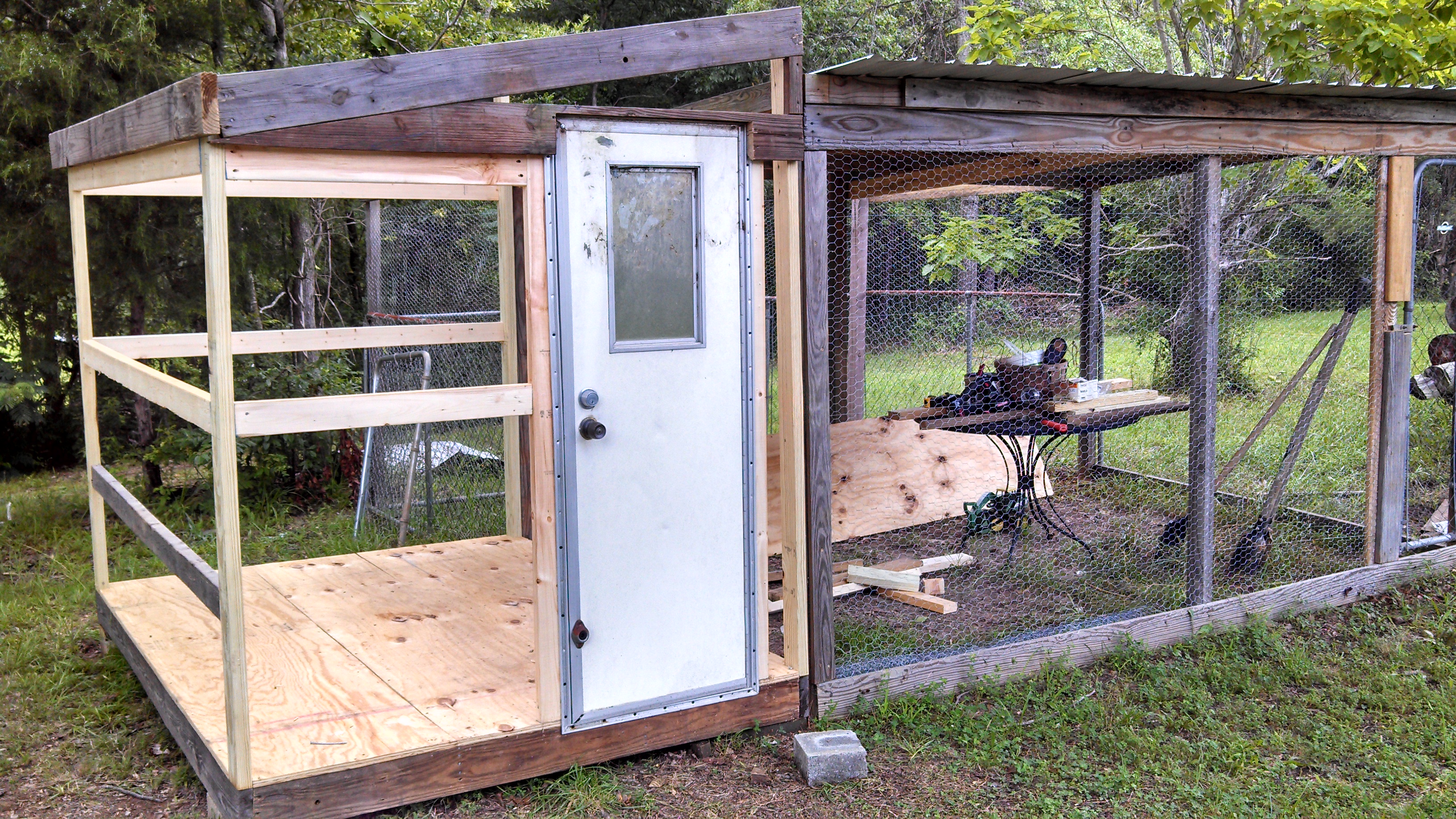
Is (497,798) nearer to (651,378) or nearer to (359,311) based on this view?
(651,378)

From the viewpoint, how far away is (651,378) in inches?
148

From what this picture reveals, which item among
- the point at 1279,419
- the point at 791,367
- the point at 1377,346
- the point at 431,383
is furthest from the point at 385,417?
the point at 1279,419

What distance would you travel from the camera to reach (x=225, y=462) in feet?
10.3

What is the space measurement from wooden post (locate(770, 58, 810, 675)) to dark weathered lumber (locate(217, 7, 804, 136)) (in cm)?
16

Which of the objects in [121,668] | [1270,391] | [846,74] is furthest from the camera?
[1270,391]

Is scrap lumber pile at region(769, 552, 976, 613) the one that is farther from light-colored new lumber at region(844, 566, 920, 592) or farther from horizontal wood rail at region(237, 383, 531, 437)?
horizontal wood rail at region(237, 383, 531, 437)

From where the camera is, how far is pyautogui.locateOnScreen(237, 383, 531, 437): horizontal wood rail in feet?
10.5

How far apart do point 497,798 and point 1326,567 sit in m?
4.58

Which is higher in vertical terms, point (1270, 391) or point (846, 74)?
point (846, 74)

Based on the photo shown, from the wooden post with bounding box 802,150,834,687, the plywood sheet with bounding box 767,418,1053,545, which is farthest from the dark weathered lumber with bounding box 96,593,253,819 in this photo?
the plywood sheet with bounding box 767,418,1053,545

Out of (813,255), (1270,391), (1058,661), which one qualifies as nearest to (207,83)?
(813,255)

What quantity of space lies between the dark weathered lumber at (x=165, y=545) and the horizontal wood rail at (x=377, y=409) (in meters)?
0.52

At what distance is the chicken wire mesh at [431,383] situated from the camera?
23.5 feet

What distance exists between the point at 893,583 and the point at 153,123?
3.87m
